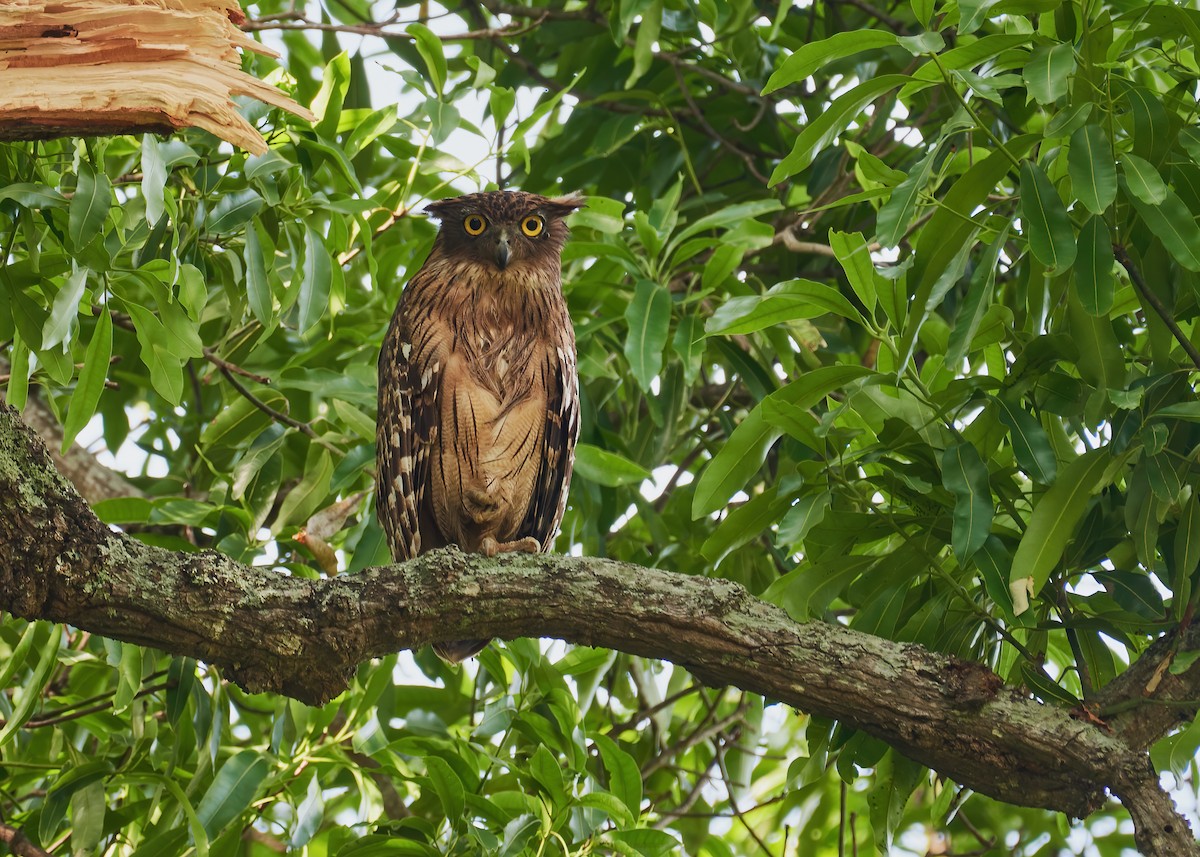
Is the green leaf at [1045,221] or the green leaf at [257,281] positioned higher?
the green leaf at [1045,221]

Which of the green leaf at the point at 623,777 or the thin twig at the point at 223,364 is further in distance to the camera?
the thin twig at the point at 223,364

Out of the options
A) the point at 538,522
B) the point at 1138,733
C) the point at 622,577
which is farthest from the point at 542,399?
the point at 1138,733

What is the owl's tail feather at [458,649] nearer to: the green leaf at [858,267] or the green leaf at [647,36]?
the green leaf at [858,267]

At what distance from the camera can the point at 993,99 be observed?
2068mm

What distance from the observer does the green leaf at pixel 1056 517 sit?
2.06 m

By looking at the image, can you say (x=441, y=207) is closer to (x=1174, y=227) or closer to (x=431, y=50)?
(x=431, y=50)

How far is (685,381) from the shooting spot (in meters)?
3.32

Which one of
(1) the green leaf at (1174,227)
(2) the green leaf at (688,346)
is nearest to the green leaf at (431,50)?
(2) the green leaf at (688,346)

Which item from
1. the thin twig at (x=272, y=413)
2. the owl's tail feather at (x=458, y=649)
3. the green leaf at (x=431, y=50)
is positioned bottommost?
the owl's tail feather at (x=458, y=649)

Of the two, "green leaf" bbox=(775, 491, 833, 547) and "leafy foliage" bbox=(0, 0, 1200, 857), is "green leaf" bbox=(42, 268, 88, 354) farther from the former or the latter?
"green leaf" bbox=(775, 491, 833, 547)

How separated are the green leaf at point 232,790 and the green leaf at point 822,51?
2.03m

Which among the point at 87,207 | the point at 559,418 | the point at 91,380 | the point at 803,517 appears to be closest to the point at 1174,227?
the point at 803,517

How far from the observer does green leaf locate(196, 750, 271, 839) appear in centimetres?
280

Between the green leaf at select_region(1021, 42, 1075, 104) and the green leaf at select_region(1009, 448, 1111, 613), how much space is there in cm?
63
